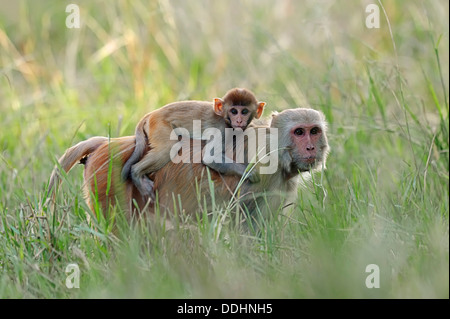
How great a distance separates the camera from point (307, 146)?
17.7 ft

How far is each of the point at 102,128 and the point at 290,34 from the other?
3.29 m

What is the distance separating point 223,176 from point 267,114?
8.24ft

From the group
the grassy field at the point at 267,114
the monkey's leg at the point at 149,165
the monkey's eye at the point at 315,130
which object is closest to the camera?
the grassy field at the point at 267,114

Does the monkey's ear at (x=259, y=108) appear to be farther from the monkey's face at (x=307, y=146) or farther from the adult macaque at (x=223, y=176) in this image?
the monkey's face at (x=307, y=146)

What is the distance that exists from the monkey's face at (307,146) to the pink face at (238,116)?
35 centimetres

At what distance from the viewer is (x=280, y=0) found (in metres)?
10.9

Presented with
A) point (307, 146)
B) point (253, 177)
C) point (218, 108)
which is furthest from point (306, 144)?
point (218, 108)

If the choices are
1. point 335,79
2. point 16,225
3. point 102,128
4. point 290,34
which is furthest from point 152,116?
point 290,34

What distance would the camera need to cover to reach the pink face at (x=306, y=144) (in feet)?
17.7

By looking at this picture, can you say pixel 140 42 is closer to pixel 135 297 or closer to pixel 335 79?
pixel 335 79

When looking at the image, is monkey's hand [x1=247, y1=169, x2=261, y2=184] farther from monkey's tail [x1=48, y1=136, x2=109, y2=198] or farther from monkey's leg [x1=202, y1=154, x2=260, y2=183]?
monkey's tail [x1=48, y1=136, x2=109, y2=198]

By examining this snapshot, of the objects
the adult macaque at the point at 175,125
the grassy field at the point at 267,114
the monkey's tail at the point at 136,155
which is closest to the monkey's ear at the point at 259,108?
the adult macaque at the point at 175,125

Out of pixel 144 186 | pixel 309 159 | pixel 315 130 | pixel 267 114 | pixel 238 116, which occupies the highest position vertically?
pixel 267 114

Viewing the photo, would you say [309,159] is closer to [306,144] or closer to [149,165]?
[306,144]
